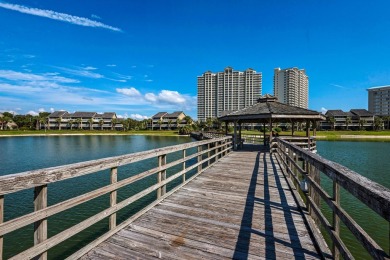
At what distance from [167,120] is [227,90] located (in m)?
57.2

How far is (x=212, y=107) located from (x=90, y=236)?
14935 cm

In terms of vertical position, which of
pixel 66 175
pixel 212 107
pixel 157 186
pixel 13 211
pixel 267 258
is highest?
pixel 212 107

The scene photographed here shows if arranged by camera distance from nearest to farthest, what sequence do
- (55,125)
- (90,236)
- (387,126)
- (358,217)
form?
(90,236) < (358,217) < (387,126) < (55,125)

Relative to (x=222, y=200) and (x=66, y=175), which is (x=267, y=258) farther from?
(x=66, y=175)

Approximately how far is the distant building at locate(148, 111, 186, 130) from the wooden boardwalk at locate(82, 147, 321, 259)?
97.8m

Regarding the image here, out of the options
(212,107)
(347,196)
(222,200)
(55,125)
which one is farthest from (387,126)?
(55,125)

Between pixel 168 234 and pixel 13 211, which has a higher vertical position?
pixel 168 234

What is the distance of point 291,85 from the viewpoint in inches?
5659

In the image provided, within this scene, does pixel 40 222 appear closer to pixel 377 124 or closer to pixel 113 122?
pixel 377 124

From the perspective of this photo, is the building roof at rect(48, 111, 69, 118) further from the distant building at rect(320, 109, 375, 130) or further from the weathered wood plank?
the weathered wood plank

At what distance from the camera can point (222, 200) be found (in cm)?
510

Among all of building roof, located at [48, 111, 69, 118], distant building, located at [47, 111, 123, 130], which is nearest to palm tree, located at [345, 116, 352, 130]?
distant building, located at [47, 111, 123, 130]

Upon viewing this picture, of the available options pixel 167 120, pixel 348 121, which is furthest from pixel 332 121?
pixel 167 120

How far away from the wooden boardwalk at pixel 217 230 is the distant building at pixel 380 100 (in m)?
159
